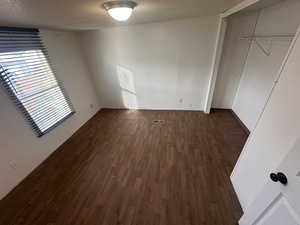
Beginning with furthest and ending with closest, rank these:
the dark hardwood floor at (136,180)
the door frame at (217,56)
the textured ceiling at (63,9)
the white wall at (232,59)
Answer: the white wall at (232,59) < the door frame at (217,56) < the dark hardwood floor at (136,180) < the textured ceiling at (63,9)

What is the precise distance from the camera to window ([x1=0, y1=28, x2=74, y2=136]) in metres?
1.85

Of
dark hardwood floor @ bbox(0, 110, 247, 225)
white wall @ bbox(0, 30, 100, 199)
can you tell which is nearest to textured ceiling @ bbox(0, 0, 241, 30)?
white wall @ bbox(0, 30, 100, 199)

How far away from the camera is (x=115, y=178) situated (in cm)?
206

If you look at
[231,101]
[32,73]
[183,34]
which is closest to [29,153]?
[32,73]

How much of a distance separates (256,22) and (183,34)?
1.34m

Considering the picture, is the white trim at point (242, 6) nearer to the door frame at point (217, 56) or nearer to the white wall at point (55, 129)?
the door frame at point (217, 56)

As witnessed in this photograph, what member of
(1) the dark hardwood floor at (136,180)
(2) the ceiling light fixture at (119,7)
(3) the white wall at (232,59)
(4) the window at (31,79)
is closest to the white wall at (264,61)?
(3) the white wall at (232,59)

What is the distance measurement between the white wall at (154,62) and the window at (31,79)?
1261 mm

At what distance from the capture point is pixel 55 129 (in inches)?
105

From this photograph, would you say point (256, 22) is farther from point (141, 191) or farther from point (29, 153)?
point (29, 153)

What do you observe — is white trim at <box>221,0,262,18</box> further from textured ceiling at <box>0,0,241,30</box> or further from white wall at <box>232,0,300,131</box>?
white wall at <box>232,0,300,131</box>

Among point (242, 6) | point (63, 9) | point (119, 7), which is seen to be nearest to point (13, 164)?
point (63, 9)

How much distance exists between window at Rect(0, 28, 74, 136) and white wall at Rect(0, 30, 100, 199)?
0.13 m

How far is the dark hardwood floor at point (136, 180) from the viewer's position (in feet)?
5.33
